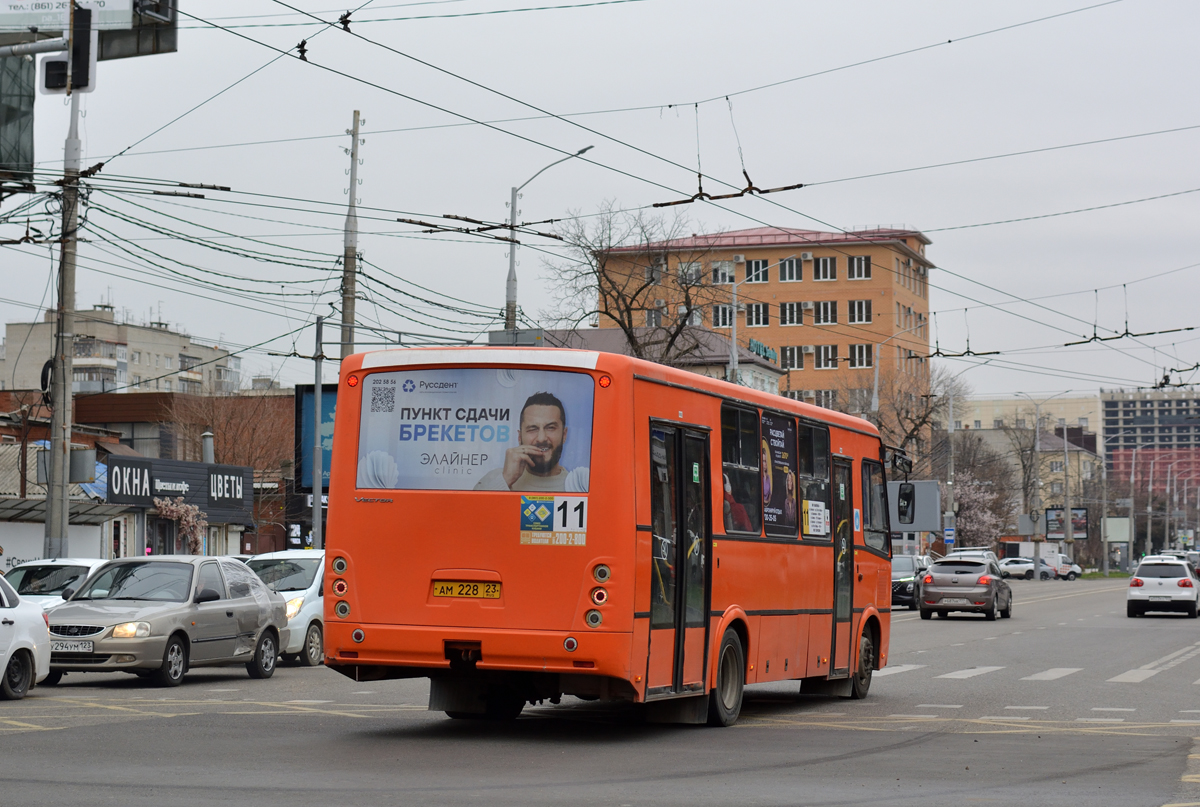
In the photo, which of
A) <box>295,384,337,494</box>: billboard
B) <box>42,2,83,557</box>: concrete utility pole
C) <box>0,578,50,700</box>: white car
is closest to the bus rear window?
<box>0,578,50,700</box>: white car

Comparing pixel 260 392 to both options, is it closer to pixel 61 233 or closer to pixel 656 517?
pixel 61 233

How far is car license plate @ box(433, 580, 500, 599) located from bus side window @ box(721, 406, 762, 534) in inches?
101

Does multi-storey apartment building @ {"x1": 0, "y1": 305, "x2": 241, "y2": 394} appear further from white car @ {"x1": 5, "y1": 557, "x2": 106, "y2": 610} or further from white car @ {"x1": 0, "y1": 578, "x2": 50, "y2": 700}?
white car @ {"x1": 0, "y1": 578, "x2": 50, "y2": 700}

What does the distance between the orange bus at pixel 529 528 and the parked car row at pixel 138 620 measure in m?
5.12

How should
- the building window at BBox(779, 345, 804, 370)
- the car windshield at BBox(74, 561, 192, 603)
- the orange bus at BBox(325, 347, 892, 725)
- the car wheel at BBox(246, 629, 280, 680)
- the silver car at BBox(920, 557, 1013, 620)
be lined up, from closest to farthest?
the orange bus at BBox(325, 347, 892, 725)
the car windshield at BBox(74, 561, 192, 603)
the car wheel at BBox(246, 629, 280, 680)
the silver car at BBox(920, 557, 1013, 620)
the building window at BBox(779, 345, 804, 370)

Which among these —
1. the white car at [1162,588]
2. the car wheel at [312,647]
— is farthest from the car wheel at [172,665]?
the white car at [1162,588]

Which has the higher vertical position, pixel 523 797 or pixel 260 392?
pixel 260 392

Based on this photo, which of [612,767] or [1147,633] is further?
[1147,633]

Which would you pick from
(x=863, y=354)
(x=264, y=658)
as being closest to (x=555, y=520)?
(x=264, y=658)

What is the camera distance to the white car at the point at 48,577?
840 inches

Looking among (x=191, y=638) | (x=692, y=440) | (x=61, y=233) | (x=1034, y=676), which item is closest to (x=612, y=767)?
(x=692, y=440)

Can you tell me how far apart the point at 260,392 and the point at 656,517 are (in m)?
79.0

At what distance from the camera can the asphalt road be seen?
962 cm

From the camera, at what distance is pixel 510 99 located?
24.5 m
